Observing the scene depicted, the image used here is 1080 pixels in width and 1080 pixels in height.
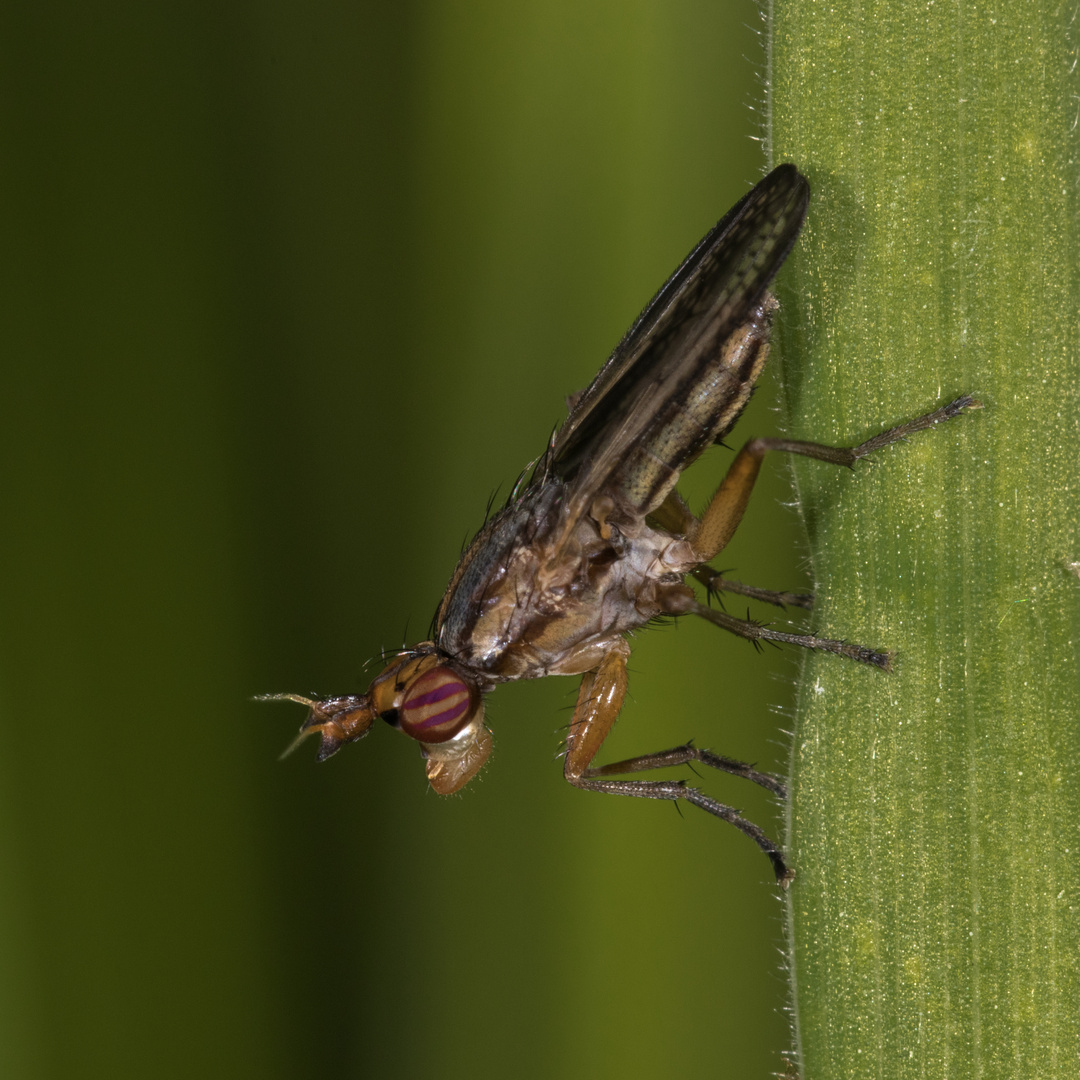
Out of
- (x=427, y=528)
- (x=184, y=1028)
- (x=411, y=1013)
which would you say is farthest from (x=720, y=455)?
(x=184, y=1028)

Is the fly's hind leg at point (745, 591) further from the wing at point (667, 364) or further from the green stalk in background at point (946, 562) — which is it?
the green stalk in background at point (946, 562)

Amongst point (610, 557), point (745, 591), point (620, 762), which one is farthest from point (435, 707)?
point (745, 591)

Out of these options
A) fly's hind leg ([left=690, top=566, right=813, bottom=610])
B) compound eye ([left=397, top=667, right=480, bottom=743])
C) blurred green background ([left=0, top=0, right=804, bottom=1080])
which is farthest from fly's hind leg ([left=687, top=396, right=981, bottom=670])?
compound eye ([left=397, top=667, right=480, bottom=743])

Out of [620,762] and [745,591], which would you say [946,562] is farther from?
[620,762]

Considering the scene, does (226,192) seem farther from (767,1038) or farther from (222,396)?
(767,1038)

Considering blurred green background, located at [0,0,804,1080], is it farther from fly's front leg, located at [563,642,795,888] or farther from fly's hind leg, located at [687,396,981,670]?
fly's hind leg, located at [687,396,981,670]

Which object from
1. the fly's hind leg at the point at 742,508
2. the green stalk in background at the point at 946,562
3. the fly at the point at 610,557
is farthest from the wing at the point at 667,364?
the green stalk in background at the point at 946,562

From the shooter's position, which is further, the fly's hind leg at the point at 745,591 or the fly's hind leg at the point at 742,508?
the fly's hind leg at the point at 745,591
